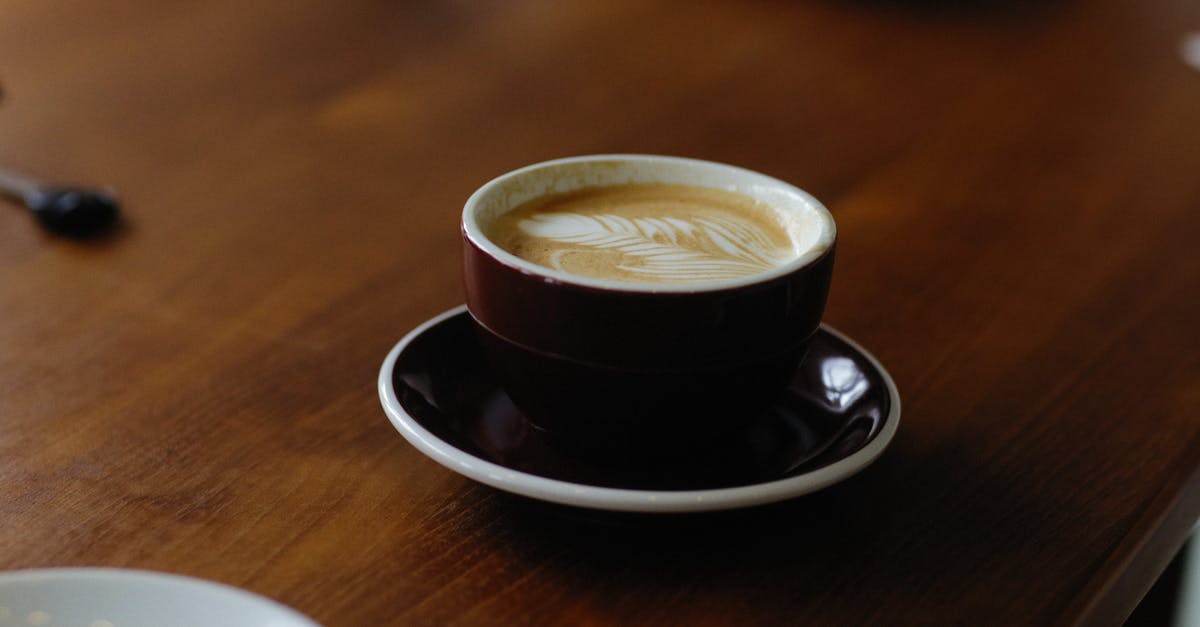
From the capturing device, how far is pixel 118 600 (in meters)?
0.37

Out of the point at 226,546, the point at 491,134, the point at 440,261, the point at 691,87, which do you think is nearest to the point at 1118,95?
the point at 691,87

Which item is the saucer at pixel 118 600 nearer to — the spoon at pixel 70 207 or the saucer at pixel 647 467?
the saucer at pixel 647 467

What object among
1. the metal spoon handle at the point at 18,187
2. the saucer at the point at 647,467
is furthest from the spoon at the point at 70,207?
the saucer at the point at 647,467

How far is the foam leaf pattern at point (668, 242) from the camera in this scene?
1.60 feet

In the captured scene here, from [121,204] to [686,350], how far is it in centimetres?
48

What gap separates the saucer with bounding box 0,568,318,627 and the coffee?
184 mm

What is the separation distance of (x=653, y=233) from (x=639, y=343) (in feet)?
0.29

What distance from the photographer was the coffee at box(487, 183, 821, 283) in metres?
0.49

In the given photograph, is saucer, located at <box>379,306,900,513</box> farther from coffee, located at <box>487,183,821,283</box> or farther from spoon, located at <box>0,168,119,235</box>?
spoon, located at <box>0,168,119,235</box>

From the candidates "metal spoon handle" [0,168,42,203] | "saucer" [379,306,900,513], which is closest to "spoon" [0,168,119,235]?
"metal spoon handle" [0,168,42,203]

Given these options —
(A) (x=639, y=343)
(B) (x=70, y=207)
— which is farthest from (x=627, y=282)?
(B) (x=70, y=207)

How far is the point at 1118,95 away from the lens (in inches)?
41.4

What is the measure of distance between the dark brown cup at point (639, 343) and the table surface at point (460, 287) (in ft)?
0.14

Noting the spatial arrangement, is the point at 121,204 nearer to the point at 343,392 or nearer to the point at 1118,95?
the point at 343,392
